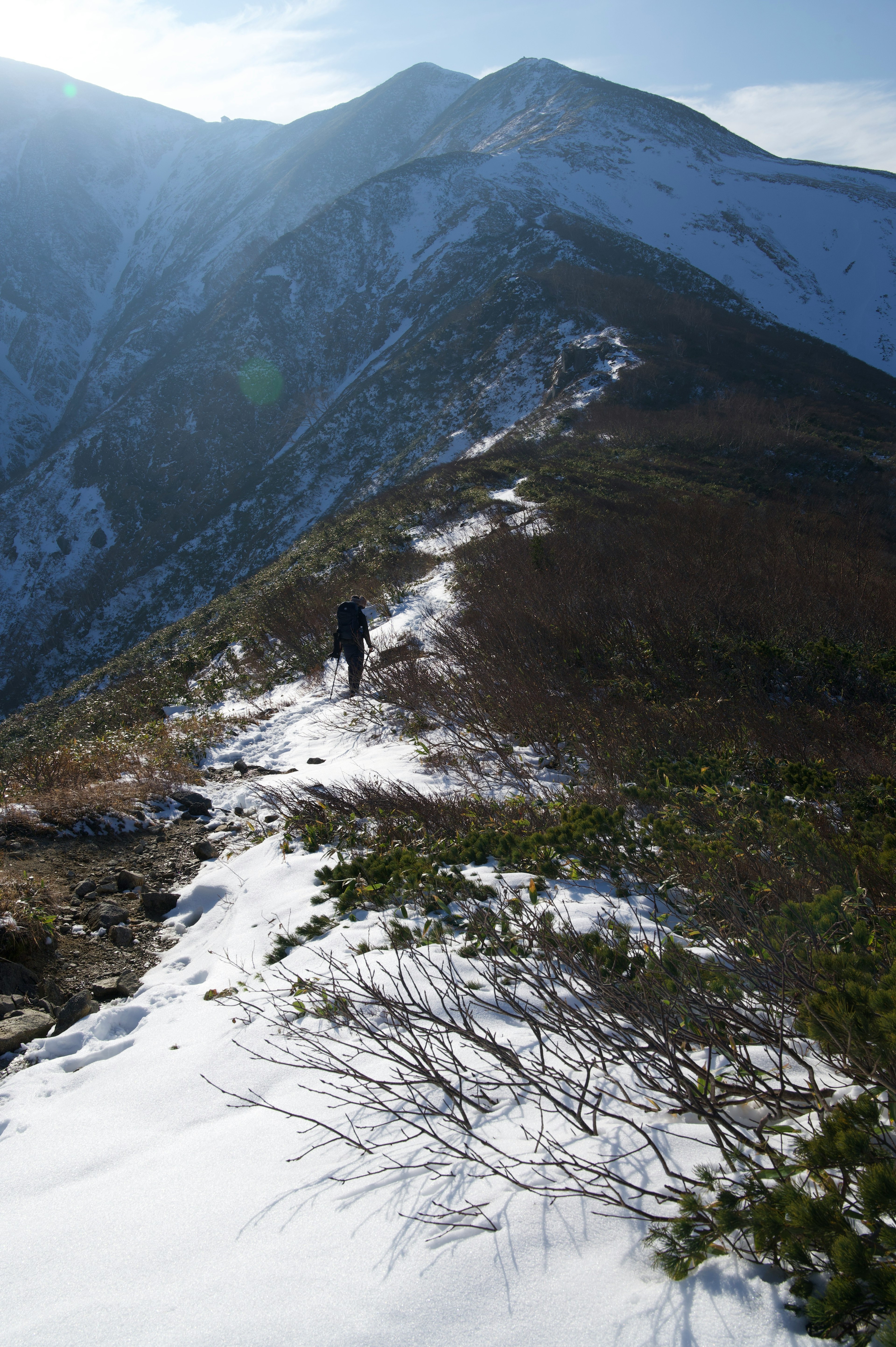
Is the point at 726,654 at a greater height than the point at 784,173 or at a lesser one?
lesser

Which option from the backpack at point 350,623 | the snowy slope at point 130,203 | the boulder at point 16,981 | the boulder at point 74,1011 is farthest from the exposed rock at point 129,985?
the snowy slope at point 130,203

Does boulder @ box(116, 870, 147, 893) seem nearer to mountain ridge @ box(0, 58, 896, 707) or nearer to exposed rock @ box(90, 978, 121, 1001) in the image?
exposed rock @ box(90, 978, 121, 1001)

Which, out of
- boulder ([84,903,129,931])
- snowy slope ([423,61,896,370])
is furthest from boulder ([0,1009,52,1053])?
snowy slope ([423,61,896,370])

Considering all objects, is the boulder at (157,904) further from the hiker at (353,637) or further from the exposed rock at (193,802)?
the hiker at (353,637)

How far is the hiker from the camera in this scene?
32.8 ft

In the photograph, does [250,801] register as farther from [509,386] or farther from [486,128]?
[486,128]

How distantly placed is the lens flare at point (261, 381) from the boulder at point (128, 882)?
45.0m

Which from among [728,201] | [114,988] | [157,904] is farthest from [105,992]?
[728,201]

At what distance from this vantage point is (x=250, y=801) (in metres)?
7.02

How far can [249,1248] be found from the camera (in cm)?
190

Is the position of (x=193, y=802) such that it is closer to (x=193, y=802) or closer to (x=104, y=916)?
(x=193, y=802)

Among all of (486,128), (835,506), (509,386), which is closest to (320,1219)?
(835,506)

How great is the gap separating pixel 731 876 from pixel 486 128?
9163 cm

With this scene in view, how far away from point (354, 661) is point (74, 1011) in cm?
682
